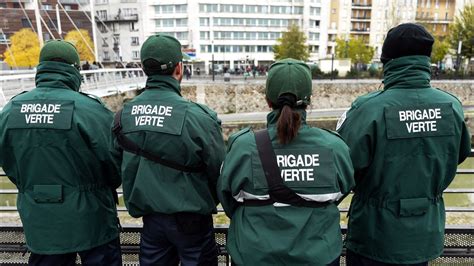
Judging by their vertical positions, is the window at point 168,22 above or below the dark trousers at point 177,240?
above

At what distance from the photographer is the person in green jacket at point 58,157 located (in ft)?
8.37

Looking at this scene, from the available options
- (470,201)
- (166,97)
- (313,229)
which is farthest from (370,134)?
(470,201)

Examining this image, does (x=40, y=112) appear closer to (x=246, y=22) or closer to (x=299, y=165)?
(x=299, y=165)

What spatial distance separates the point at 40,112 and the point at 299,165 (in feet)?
5.67

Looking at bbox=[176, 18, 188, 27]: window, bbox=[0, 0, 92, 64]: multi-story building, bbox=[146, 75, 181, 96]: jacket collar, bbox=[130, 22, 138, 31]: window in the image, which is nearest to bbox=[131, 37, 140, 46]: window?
bbox=[130, 22, 138, 31]: window

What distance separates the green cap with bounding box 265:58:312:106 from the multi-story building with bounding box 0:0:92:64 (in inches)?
1969

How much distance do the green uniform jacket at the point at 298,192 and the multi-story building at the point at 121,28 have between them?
6066cm

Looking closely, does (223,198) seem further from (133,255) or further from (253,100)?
(253,100)

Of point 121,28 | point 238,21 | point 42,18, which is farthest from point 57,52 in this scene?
point 121,28

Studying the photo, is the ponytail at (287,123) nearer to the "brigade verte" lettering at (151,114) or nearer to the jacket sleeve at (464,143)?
the "brigade verte" lettering at (151,114)

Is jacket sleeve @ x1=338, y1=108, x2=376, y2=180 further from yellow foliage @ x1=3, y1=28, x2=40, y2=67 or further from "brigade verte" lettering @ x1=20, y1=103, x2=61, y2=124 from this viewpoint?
yellow foliage @ x1=3, y1=28, x2=40, y2=67

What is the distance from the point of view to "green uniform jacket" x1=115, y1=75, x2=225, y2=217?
7.87 ft

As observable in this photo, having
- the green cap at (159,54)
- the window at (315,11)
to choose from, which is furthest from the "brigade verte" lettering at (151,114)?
the window at (315,11)

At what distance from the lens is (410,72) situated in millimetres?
2311
